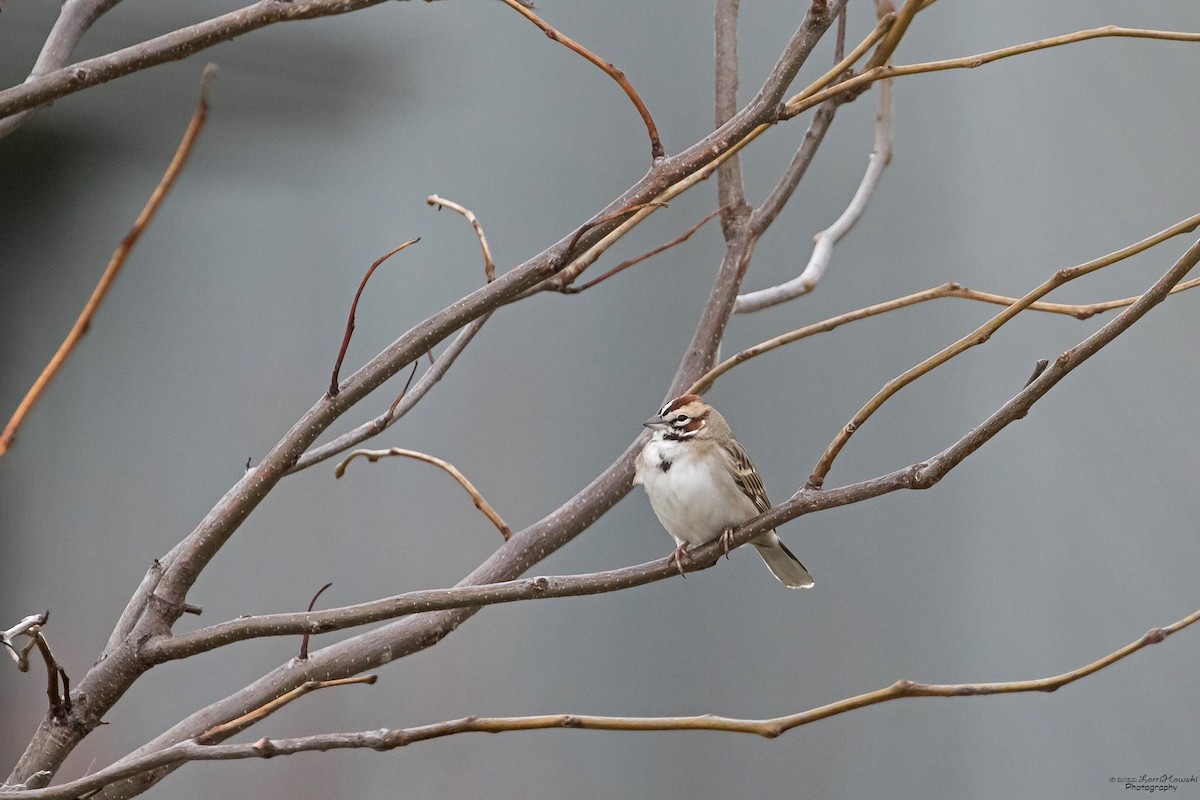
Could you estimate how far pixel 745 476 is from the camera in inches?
47.8

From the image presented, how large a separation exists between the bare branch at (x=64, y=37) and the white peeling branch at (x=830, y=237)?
607mm

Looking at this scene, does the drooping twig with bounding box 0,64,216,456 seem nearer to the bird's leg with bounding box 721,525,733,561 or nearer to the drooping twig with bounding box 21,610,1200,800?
the drooping twig with bounding box 21,610,1200,800

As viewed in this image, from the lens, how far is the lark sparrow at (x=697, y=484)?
116cm

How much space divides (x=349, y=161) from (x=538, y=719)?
2077 millimetres

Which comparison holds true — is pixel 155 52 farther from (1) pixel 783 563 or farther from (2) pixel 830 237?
(1) pixel 783 563

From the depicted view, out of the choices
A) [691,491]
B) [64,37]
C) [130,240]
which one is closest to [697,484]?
[691,491]

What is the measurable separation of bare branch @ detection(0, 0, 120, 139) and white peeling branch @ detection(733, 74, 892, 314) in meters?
0.61

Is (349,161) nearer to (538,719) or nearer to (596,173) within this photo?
(596,173)

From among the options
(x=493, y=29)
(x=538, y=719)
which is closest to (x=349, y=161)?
(x=493, y=29)

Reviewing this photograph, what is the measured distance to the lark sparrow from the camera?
1.16 meters

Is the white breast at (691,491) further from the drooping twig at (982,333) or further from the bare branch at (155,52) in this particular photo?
the bare branch at (155,52)

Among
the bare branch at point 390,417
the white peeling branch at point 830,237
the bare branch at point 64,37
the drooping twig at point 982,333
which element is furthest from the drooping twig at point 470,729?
the white peeling branch at point 830,237

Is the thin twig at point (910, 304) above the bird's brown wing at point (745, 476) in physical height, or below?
above

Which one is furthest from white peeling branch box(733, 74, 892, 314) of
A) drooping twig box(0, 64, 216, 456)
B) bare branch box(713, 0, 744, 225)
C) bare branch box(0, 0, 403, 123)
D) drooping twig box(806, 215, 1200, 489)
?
drooping twig box(0, 64, 216, 456)
